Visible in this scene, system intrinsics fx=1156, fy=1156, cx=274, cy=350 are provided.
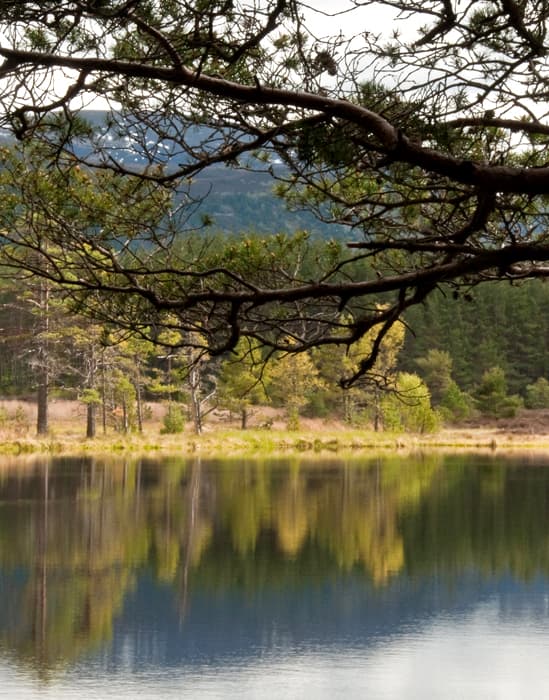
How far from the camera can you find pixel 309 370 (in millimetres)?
46156

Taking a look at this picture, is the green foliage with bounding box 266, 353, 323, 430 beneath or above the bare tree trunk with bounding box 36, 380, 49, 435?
above

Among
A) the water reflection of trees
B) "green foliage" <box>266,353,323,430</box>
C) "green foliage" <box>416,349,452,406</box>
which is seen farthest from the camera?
"green foliage" <box>416,349,452,406</box>

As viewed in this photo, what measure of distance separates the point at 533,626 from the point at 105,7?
1025 centimetres

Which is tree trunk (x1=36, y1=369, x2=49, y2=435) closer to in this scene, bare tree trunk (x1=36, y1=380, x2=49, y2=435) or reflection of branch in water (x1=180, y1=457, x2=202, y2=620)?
bare tree trunk (x1=36, y1=380, x2=49, y2=435)

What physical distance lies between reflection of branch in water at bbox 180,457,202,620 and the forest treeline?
7.16 m

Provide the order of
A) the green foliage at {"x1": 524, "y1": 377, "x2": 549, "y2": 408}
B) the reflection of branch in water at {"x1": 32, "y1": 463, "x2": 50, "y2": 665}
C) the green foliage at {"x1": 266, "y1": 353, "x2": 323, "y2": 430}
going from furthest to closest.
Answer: the green foliage at {"x1": 524, "y1": 377, "x2": 549, "y2": 408}
the green foliage at {"x1": 266, "y1": 353, "x2": 323, "y2": 430}
the reflection of branch in water at {"x1": 32, "y1": 463, "x2": 50, "y2": 665}

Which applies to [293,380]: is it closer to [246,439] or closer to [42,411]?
[246,439]

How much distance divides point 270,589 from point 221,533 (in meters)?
4.34

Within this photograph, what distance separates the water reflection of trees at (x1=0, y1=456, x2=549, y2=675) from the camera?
45.8ft

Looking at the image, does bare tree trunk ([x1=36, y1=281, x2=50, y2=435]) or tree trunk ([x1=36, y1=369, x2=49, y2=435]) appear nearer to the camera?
bare tree trunk ([x1=36, y1=281, x2=50, y2=435])

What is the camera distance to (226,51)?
557cm

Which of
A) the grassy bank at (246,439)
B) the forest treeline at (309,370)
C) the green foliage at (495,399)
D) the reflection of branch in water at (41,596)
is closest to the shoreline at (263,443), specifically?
the grassy bank at (246,439)

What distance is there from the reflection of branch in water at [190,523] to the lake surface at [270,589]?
0.21 feet

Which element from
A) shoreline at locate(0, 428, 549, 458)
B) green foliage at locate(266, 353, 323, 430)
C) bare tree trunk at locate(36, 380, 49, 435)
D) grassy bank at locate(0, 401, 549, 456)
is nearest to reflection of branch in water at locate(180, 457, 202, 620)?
shoreline at locate(0, 428, 549, 458)
